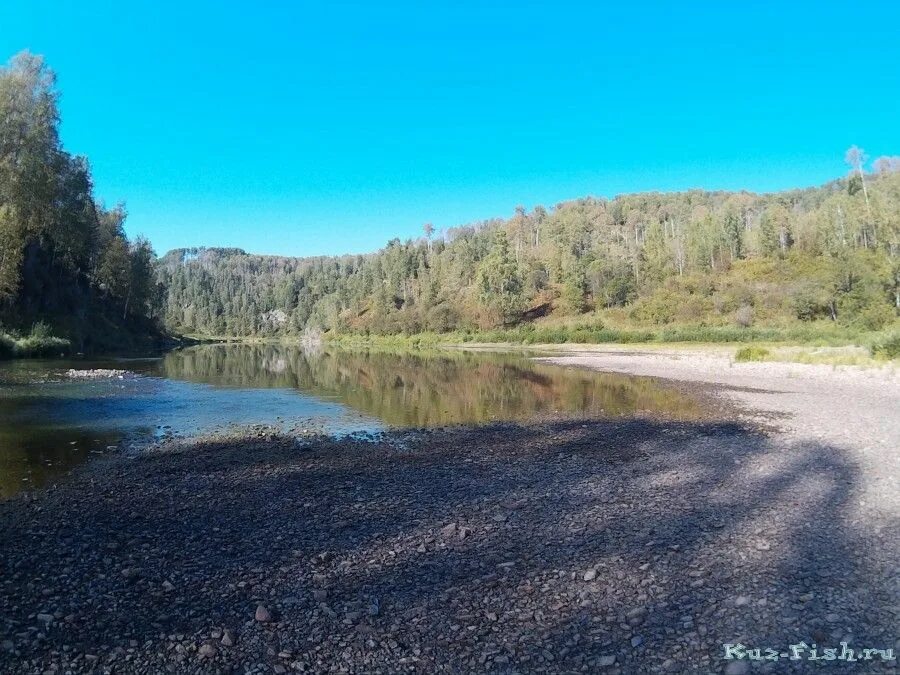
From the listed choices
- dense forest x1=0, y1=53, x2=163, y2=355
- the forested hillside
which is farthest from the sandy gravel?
dense forest x1=0, y1=53, x2=163, y2=355

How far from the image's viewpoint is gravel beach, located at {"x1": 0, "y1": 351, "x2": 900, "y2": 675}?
5.69 m

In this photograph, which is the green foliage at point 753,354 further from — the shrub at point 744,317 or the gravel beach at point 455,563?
the shrub at point 744,317

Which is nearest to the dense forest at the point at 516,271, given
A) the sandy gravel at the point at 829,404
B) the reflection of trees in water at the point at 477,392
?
the reflection of trees in water at the point at 477,392

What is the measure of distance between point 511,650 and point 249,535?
17.2ft

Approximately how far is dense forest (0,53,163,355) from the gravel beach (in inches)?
1870

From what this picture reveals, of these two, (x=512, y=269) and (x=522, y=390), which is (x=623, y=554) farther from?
(x=512, y=269)

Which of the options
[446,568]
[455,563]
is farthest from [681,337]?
[446,568]

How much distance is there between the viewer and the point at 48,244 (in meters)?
64.4

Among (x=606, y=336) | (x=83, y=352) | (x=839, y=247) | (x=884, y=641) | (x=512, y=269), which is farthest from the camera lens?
(x=512, y=269)

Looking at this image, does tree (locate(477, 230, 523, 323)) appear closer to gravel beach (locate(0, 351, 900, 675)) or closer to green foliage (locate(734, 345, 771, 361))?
green foliage (locate(734, 345, 771, 361))

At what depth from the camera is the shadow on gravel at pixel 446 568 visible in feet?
18.8

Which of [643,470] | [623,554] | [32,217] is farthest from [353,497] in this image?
[32,217]

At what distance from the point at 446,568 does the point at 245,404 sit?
22864 mm

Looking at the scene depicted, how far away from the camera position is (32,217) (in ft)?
169
